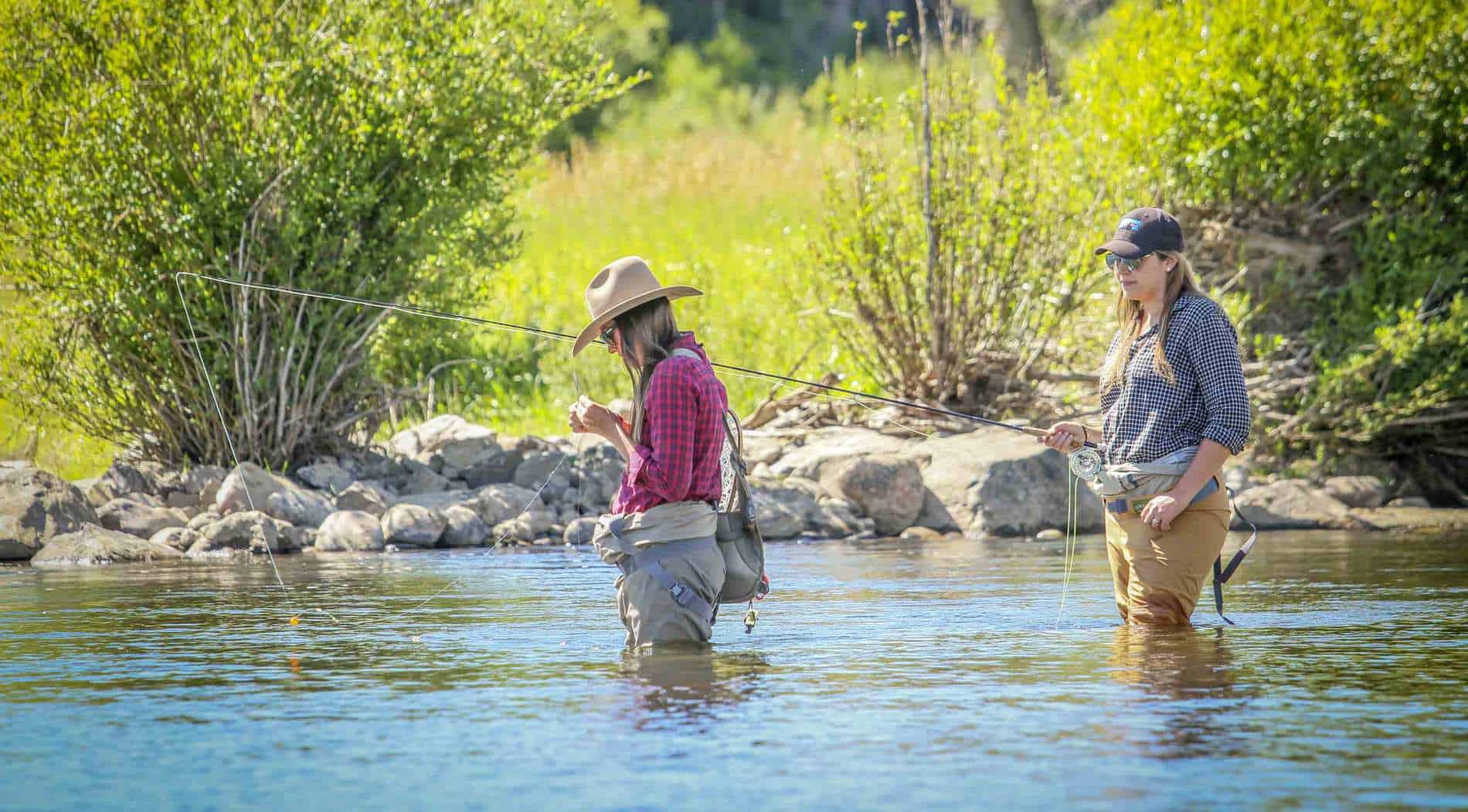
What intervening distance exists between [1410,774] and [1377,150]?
33.2 feet

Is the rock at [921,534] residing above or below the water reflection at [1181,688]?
above

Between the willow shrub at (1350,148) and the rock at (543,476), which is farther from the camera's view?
the willow shrub at (1350,148)

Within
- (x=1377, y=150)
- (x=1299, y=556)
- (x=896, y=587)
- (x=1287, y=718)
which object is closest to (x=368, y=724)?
(x=1287, y=718)

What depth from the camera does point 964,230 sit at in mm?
13828

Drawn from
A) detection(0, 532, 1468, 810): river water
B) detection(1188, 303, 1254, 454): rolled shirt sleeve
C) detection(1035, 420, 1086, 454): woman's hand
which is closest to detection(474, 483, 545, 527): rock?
detection(0, 532, 1468, 810): river water

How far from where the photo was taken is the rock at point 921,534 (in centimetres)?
1243

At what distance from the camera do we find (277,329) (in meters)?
12.4

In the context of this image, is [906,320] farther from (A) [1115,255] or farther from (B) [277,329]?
(A) [1115,255]

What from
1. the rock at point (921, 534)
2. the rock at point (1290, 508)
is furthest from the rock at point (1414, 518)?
the rock at point (921, 534)

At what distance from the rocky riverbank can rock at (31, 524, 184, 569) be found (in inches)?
0.4

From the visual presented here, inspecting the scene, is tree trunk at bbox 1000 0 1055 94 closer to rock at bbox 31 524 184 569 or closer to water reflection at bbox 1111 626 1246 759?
rock at bbox 31 524 184 569

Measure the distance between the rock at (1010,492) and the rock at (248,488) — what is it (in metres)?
4.35

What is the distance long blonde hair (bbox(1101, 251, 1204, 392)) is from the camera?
6164 mm

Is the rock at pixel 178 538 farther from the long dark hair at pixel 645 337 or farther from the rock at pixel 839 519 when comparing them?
the long dark hair at pixel 645 337
